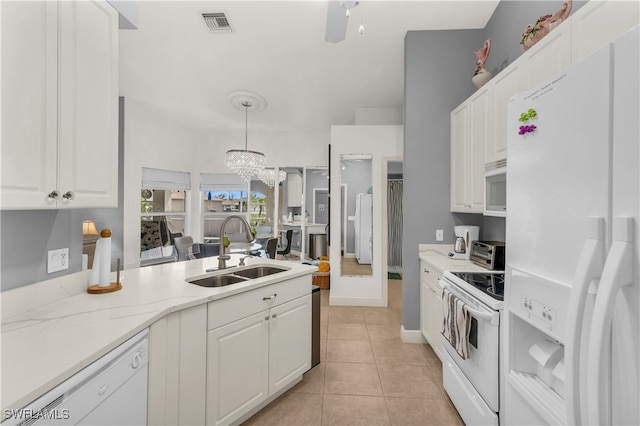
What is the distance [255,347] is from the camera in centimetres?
170

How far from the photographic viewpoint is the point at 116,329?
108 centimetres

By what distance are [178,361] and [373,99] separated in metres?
4.13

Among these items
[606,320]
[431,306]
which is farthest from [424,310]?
[606,320]

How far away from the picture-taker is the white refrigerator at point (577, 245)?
2.20ft

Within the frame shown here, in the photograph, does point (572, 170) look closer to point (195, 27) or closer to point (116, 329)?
point (116, 329)

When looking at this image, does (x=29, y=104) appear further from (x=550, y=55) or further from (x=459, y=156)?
(x=459, y=156)

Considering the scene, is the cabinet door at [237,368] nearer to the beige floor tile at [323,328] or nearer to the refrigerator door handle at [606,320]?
the beige floor tile at [323,328]

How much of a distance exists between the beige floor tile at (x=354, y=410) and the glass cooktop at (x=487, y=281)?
1.07 m

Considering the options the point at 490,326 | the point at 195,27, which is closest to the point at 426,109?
the point at 490,326

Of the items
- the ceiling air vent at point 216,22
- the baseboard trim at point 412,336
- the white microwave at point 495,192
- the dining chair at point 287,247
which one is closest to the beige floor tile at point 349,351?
the baseboard trim at point 412,336

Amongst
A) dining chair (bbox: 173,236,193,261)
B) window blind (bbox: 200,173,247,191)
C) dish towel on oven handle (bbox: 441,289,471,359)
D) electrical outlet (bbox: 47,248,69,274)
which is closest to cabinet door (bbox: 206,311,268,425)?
electrical outlet (bbox: 47,248,69,274)

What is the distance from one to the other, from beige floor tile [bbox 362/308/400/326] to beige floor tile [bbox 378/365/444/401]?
0.97 m

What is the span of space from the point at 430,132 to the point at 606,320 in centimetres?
254

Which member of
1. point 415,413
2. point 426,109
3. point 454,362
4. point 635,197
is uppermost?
point 426,109
